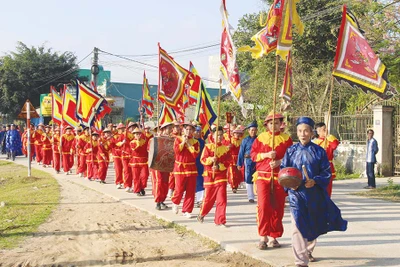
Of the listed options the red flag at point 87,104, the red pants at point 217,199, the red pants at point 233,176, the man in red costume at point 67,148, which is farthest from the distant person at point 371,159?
the man in red costume at point 67,148

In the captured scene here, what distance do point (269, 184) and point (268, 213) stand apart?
0.40 metres

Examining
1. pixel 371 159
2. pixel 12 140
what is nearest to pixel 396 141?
pixel 371 159

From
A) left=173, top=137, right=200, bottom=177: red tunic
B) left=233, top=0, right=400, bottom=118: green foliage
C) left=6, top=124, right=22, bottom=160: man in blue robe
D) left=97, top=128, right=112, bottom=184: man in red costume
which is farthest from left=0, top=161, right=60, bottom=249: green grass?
left=233, top=0, right=400, bottom=118: green foliage

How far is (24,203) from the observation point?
12.0 metres

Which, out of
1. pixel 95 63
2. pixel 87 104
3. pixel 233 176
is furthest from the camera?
pixel 95 63

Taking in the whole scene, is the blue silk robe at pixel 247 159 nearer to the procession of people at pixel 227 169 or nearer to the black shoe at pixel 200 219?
the procession of people at pixel 227 169

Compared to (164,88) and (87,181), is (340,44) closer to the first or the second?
(164,88)

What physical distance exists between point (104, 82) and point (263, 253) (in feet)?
140

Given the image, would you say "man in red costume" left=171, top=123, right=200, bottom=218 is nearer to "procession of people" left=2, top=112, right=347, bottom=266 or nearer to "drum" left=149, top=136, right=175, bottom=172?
"procession of people" left=2, top=112, right=347, bottom=266

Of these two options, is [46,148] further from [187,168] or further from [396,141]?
[187,168]

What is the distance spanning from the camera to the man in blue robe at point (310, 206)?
18.5 feet

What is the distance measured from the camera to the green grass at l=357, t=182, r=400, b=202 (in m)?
12.2

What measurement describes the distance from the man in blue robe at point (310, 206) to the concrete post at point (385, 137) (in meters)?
11.8

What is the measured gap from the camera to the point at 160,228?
28.7 ft
